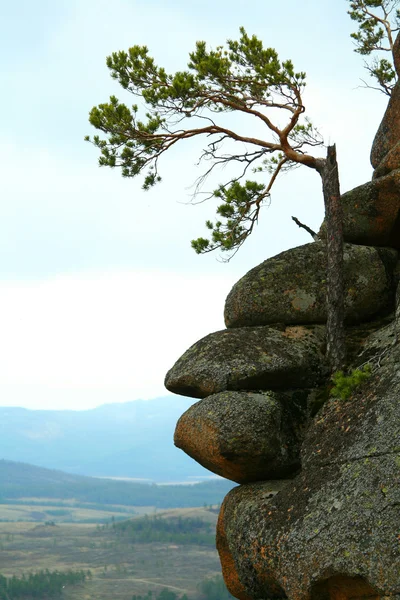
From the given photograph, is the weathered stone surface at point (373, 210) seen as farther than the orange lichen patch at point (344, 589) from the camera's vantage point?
Yes

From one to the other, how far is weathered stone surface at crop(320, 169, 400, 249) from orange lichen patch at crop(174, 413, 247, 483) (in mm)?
8880

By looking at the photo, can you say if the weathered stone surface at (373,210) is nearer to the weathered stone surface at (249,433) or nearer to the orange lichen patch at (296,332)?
the orange lichen patch at (296,332)

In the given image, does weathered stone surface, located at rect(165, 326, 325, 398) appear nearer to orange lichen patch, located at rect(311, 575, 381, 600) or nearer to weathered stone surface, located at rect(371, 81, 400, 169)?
orange lichen patch, located at rect(311, 575, 381, 600)

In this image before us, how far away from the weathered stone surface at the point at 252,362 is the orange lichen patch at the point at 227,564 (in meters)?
3.67

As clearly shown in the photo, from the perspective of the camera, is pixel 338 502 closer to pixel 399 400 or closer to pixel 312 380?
pixel 399 400

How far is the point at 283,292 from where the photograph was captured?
20.9 meters

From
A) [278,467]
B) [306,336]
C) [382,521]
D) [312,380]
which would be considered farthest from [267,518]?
[306,336]

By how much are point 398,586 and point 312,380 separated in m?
7.66

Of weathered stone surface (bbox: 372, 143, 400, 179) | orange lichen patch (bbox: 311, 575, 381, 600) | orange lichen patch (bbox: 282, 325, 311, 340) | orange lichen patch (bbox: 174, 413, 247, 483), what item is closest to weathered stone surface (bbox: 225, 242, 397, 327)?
orange lichen patch (bbox: 282, 325, 311, 340)

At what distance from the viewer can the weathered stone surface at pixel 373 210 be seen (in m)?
22.6

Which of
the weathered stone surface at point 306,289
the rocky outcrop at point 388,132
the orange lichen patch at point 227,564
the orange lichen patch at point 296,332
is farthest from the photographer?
the rocky outcrop at point 388,132

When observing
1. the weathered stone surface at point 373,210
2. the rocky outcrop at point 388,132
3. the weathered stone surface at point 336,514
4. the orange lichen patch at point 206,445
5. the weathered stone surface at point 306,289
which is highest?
the rocky outcrop at point 388,132

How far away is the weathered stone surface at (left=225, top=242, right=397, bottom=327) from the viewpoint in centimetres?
2086

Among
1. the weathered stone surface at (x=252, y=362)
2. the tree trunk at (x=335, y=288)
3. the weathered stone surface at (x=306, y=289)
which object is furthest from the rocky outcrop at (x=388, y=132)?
the weathered stone surface at (x=252, y=362)
